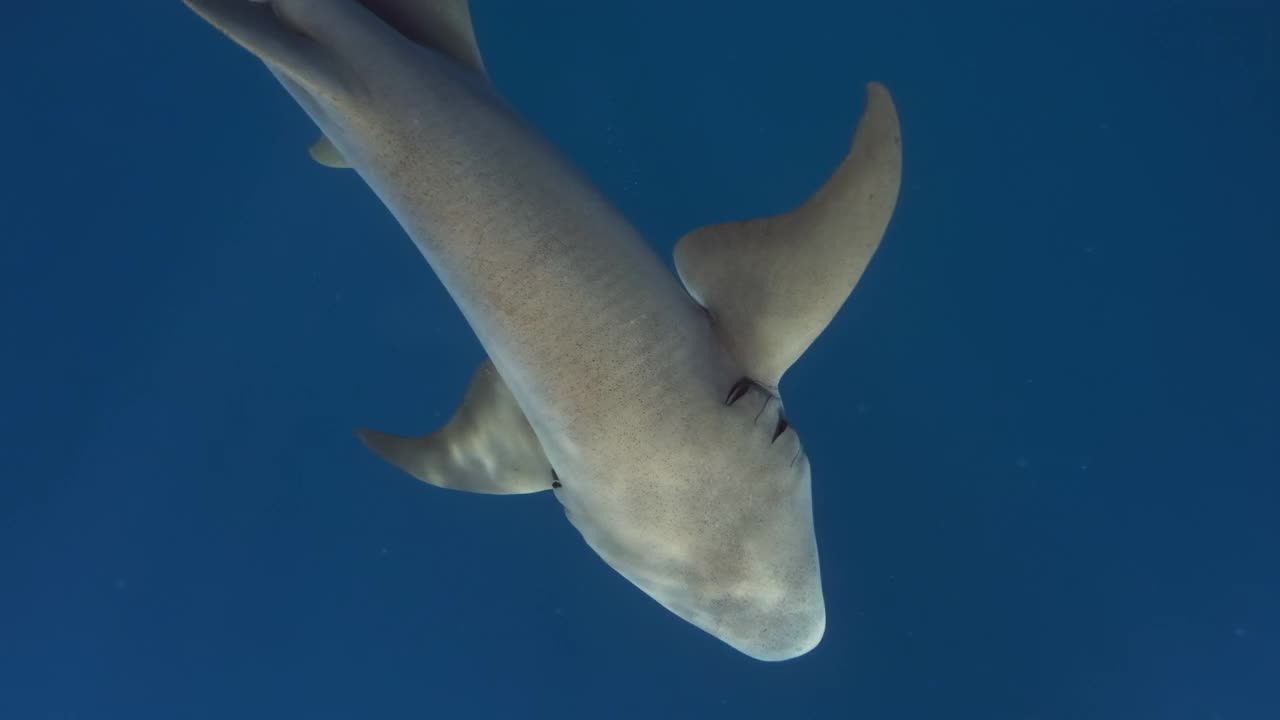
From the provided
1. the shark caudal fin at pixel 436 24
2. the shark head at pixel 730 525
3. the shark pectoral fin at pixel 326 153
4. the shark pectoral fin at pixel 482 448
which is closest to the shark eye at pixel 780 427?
the shark head at pixel 730 525

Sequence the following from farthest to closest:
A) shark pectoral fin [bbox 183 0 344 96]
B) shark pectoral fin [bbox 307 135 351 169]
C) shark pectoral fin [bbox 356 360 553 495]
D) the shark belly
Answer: shark pectoral fin [bbox 307 135 351 169]
shark pectoral fin [bbox 356 360 553 495]
the shark belly
shark pectoral fin [bbox 183 0 344 96]

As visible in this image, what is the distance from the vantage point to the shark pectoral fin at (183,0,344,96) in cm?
234

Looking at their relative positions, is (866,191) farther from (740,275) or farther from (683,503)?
(683,503)

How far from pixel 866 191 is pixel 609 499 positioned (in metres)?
1.24

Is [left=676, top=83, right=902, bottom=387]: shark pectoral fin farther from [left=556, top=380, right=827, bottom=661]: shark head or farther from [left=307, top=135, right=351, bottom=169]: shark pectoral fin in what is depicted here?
[left=307, top=135, right=351, bottom=169]: shark pectoral fin

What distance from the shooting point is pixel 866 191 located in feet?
9.02

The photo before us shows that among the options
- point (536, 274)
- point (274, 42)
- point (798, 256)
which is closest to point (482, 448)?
point (536, 274)

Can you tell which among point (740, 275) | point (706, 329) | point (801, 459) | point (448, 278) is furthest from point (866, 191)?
point (448, 278)

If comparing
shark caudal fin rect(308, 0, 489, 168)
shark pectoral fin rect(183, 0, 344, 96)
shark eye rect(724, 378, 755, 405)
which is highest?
shark caudal fin rect(308, 0, 489, 168)

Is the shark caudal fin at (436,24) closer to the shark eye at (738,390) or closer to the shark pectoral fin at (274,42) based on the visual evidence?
the shark pectoral fin at (274,42)

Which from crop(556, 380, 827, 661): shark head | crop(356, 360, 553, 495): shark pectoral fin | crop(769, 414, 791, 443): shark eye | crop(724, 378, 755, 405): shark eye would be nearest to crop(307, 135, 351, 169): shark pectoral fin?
crop(356, 360, 553, 495): shark pectoral fin

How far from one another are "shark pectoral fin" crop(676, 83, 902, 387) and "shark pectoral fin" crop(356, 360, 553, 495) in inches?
30.9

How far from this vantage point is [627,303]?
2.65 metres

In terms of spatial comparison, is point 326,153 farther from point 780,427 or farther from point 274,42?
point 780,427
